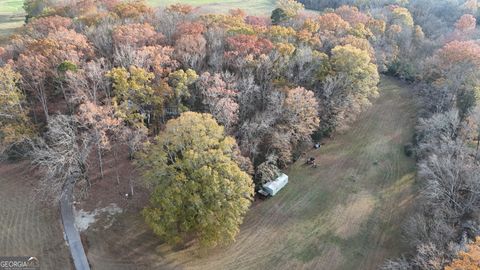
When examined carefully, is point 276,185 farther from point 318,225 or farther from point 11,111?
point 11,111

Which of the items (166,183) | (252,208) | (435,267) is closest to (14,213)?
(166,183)

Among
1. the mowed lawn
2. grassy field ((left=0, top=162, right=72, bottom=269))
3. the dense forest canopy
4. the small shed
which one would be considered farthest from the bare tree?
the mowed lawn

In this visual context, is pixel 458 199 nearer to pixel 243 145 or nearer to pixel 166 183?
pixel 243 145

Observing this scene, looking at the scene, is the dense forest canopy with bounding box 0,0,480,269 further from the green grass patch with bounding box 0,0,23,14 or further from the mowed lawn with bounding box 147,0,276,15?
the green grass patch with bounding box 0,0,23,14

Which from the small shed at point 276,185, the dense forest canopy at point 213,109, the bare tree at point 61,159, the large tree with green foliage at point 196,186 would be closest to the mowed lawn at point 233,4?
the dense forest canopy at point 213,109

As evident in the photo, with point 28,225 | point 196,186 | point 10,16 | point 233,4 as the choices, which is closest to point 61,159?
point 28,225

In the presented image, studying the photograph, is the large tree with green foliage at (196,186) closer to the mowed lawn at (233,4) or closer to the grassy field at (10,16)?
the grassy field at (10,16)
